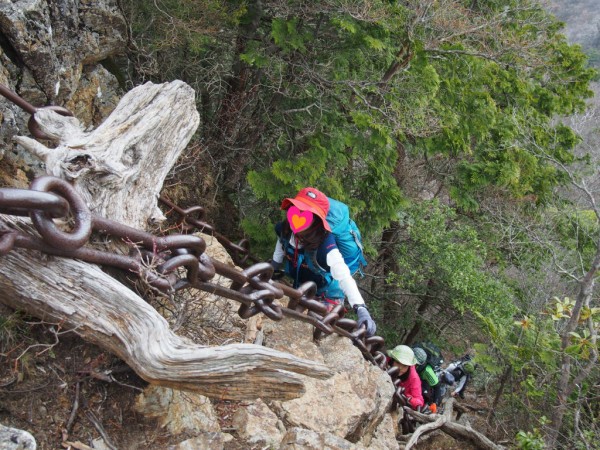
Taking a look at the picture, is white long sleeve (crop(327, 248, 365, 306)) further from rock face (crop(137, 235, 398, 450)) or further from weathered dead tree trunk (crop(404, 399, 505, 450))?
weathered dead tree trunk (crop(404, 399, 505, 450))

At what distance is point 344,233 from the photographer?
427cm

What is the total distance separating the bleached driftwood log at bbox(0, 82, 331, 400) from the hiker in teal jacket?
5.89ft

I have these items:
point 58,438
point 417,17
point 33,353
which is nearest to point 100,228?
point 33,353

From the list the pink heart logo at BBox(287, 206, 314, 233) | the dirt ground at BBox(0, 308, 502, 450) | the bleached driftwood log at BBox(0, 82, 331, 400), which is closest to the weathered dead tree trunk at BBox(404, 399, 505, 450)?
the pink heart logo at BBox(287, 206, 314, 233)

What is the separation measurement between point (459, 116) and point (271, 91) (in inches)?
139

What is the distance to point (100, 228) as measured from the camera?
1.77 metres

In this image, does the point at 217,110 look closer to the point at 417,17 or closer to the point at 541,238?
the point at 417,17

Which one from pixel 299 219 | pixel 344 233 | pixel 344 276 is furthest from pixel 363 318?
pixel 299 219

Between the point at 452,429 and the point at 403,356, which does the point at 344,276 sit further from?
the point at 452,429

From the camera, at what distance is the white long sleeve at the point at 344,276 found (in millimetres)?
4070

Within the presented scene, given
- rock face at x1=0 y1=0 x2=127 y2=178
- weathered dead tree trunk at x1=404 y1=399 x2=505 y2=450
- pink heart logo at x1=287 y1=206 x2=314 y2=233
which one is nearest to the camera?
rock face at x1=0 y1=0 x2=127 y2=178

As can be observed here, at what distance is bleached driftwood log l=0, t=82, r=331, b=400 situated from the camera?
1.81 meters

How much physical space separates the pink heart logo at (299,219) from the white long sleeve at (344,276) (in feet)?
1.02

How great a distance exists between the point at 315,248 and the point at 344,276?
0.42m
